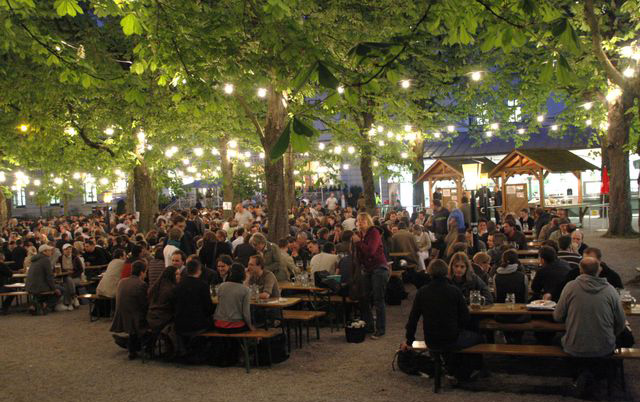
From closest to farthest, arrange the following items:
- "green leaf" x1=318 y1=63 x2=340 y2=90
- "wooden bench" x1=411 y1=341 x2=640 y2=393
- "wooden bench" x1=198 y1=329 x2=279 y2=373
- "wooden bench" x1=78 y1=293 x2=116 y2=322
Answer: "green leaf" x1=318 y1=63 x2=340 y2=90, "wooden bench" x1=411 y1=341 x2=640 y2=393, "wooden bench" x1=198 y1=329 x2=279 y2=373, "wooden bench" x1=78 y1=293 x2=116 y2=322

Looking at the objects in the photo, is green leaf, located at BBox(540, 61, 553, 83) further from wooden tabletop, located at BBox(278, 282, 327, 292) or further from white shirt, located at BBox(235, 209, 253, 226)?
white shirt, located at BBox(235, 209, 253, 226)

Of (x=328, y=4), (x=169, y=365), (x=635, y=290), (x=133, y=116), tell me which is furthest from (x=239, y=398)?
(x=133, y=116)

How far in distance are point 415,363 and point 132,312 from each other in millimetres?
3997

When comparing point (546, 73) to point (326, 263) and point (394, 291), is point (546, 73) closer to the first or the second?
point (326, 263)

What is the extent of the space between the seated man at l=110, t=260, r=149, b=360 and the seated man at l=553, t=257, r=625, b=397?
5.55 meters

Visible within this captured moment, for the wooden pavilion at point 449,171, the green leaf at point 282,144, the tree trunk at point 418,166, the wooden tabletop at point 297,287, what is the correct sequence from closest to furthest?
the green leaf at point 282,144
the wooden tabletop at point 297,287
the tree trunk at point 418,166
the wooden pavilion at point 449,171

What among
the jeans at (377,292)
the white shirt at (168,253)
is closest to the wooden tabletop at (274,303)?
the jeans at (377,292)

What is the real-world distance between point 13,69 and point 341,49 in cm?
769

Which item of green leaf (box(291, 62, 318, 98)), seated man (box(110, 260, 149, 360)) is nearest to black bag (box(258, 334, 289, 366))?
seated man (box(110, 260, 149, 360))

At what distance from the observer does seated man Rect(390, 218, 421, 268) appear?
1410cm

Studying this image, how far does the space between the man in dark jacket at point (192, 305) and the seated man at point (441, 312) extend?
283 cm

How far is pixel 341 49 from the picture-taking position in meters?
14.4

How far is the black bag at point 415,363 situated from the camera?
767cm

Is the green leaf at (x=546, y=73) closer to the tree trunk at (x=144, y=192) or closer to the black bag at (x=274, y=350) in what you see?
the black bag at (x=274, y=350)
